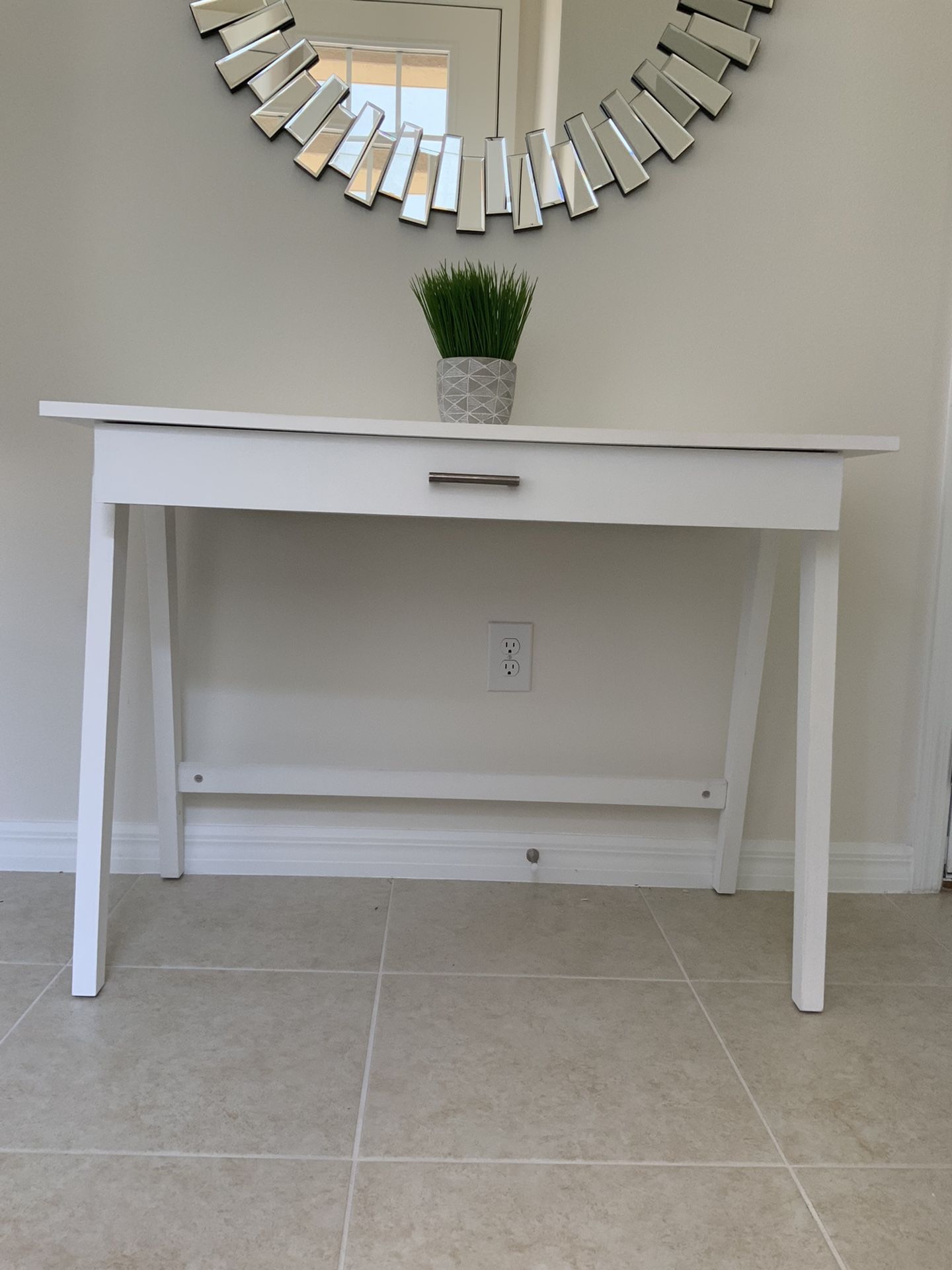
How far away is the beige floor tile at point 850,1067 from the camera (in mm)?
907

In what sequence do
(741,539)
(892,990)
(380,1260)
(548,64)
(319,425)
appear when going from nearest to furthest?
(380,1260), (319,425), (892,990), (548,64), (741,539)

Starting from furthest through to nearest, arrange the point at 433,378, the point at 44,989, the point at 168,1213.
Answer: the point at 433,378, the point at 44,989, the point at 168,1213

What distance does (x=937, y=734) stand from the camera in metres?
1.54

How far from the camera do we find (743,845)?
5.06 ft

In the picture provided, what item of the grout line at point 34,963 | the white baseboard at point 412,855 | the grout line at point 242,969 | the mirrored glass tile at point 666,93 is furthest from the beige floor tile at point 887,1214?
the mirrored glass tile at point 666,93

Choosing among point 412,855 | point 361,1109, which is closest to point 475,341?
point 412,855

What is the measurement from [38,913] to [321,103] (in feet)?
4.05

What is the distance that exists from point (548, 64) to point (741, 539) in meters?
0.76

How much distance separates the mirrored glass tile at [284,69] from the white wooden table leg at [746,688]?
95 centimetres

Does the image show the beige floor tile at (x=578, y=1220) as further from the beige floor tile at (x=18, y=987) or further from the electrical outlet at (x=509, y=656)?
the electrical outlet at (x=509, y=656)

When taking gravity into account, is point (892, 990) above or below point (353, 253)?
below

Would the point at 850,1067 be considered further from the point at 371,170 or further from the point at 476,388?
the point at 371,170

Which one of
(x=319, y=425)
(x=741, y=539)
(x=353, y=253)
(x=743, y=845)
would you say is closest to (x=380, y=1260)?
(x=319, y=425)

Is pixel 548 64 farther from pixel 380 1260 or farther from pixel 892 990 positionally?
pixel 380 1260
